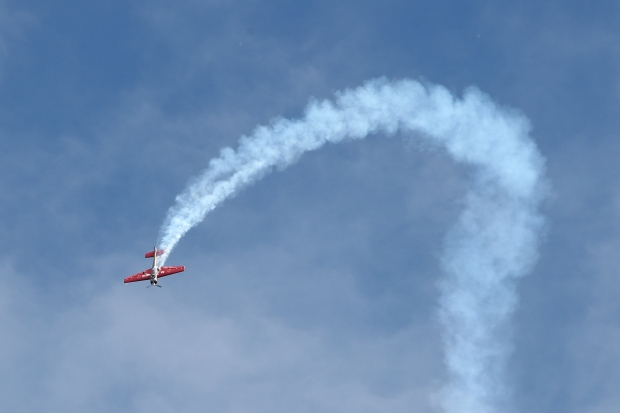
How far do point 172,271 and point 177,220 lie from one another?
9078 millimetres

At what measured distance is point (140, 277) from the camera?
16088 centimetres

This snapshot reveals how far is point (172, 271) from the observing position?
16050 centimetres

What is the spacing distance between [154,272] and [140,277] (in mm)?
3078

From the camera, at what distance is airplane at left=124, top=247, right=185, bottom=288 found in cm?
15762

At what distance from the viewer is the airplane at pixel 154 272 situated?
517ft

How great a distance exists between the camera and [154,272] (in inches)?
6240

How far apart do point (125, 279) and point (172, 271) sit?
18.1 feet

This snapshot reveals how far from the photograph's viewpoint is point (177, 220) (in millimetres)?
153625

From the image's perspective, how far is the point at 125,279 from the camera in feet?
529

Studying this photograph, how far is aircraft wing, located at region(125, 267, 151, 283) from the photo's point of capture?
526 ft

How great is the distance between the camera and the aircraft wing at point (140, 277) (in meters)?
160
